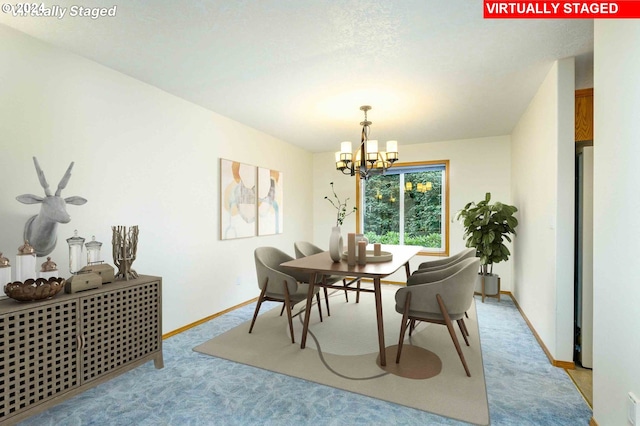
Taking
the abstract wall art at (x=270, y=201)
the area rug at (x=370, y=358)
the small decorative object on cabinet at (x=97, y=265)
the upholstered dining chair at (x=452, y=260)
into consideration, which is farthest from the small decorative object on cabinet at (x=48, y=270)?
the upholstered dining chair at (x=452, y=260)

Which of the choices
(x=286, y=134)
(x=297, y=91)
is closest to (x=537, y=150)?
(x=297, y=91)

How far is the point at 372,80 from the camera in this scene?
276cm

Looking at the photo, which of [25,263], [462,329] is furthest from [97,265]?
[462,329]

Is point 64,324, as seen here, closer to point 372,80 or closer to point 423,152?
point 372,80

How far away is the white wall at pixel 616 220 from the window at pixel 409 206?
3645 millimetres

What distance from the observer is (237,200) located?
160 inches

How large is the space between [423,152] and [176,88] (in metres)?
4.09

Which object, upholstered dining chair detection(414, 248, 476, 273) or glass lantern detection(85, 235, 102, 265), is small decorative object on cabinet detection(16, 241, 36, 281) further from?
upholstered dining chair detection(414, 248, 476, 273)

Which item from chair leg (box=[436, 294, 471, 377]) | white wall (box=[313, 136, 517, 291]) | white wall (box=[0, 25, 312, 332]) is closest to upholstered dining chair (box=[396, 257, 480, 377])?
chair leg (box=[436, 294, 471, 377])

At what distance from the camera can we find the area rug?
202 cm

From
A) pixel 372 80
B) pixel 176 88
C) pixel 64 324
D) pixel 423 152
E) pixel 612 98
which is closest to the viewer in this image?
pixel 612 98

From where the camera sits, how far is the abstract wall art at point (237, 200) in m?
3.86

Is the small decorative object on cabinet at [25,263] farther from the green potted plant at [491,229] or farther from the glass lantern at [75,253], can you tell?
the green potted plant at [491,229]

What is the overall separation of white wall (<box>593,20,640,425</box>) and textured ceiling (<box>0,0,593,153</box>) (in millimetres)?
691
